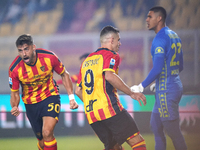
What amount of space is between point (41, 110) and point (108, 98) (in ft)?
3.53

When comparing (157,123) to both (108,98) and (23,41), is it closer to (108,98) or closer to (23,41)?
(108,98)

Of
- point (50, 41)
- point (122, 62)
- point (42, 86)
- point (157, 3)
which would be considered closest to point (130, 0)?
point (157, 3)

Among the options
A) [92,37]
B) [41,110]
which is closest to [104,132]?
[41,110]

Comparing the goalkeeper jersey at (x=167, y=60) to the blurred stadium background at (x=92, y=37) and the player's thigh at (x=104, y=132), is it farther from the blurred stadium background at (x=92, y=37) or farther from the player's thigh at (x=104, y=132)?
the blurred stadium background at (x=92, y=37)

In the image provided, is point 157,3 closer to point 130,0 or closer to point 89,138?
point 130,0

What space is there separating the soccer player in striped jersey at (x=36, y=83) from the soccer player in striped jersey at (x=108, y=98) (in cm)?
61

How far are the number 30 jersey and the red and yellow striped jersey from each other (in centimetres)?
79

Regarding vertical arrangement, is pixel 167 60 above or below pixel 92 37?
below

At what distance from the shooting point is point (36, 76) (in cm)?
351

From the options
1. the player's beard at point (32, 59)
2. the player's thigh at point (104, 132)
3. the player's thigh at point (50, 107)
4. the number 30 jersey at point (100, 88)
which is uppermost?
the player's beard at point (32, 59)

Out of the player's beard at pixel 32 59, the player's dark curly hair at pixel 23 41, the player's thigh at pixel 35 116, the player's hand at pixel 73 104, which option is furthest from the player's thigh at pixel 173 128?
the player's dark curly hair at pixel 23 41

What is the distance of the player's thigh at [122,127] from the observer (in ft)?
9.18

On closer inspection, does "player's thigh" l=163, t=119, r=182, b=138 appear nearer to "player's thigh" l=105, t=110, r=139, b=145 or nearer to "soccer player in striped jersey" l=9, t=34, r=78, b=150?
"player's thigh" l=105, t=110, r=139, b=145

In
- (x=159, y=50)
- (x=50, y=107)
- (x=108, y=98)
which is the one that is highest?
A: (x=159, y=50)
